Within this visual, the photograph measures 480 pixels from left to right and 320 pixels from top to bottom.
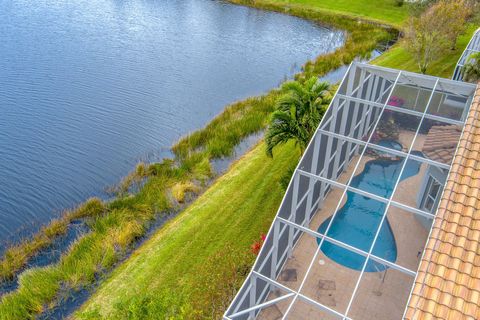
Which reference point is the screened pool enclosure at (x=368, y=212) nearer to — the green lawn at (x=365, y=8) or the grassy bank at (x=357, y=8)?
the grassy bank at (x=357, y=8)

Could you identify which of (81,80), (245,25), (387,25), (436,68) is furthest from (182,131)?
(387,25)

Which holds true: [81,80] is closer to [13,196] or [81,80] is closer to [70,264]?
[13,196]

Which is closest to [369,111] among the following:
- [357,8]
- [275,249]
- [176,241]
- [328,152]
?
[328,152]

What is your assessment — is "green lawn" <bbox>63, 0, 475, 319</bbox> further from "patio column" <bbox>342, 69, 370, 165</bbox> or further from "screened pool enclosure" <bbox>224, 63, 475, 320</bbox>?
"patio column" <bbox>342, 69, 370, 165</bbox>

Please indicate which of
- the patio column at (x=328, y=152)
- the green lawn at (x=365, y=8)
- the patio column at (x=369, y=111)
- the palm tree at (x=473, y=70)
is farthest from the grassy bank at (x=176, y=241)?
the green lawn at (x=365, y=8)

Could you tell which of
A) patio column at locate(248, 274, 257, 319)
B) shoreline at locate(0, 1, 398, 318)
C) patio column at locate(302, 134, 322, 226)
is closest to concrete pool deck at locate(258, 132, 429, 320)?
patio column at locate(248, 274, 257, 319)
